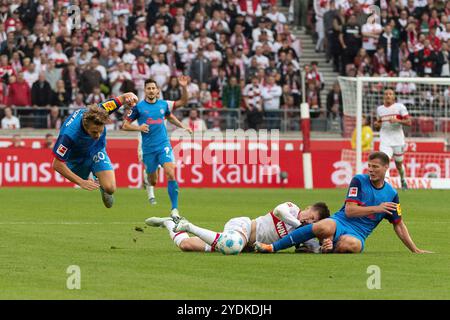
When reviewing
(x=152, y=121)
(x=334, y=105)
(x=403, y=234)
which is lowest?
(x=403, y=234)

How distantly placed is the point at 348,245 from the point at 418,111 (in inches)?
759

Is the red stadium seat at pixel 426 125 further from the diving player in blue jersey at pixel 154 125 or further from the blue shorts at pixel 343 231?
the blue shorts at pixel 343 231

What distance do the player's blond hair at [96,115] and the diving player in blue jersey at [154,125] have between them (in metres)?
5.93

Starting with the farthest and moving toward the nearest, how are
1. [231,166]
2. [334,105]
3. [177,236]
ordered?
1. [334,105]
2. [231,166]
3. [177,236]

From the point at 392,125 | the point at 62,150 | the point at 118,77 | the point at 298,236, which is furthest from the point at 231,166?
the point at 298,236

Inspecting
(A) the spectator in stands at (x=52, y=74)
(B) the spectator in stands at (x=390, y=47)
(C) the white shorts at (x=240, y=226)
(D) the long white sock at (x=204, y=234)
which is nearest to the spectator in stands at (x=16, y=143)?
(A) the spectator in stands at (x=52, y=74)

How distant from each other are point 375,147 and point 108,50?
7.88 m

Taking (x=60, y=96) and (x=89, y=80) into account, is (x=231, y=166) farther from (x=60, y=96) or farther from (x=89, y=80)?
(x=60, y=96)

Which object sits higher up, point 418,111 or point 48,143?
point 418,111

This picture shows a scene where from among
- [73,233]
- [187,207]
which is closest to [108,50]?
[187,207]

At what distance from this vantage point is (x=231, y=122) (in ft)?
105

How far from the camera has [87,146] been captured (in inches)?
633

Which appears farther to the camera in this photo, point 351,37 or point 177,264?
point 351,37

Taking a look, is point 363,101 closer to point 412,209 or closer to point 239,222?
point 412,209
